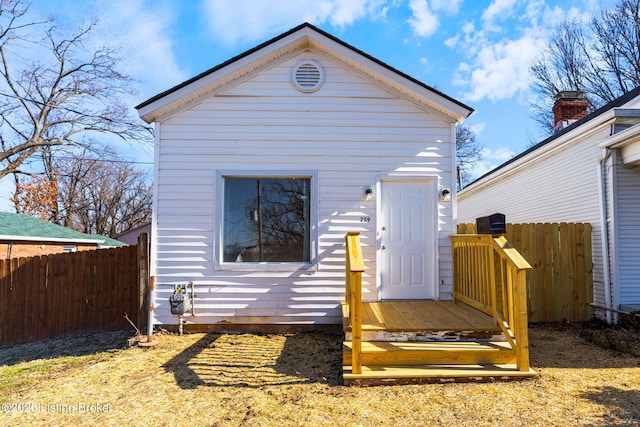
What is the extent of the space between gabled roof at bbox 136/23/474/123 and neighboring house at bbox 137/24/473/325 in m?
0.02

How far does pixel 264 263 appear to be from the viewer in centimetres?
571

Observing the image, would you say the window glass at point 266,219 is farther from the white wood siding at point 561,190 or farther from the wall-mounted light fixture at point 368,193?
the white wood siding at point 561,190

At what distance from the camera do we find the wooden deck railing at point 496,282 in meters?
3.83

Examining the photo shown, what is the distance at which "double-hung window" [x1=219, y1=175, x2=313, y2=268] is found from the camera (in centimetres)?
577

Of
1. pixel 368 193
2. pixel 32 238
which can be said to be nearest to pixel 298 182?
pixel 368 193

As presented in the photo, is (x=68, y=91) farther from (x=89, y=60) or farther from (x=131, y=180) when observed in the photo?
(x=131, y=180)

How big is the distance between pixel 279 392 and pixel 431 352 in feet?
5.51

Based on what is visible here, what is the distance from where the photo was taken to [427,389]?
3.56m

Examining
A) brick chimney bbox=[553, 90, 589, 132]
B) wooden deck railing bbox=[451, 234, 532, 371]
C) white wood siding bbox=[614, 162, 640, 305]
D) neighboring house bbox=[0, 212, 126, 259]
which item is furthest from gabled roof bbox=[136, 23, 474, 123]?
neighboring house bbox=[0, 212, 126, 259]

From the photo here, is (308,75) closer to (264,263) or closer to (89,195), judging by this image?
(264,263)

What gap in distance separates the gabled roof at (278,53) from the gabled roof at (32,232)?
9597mm

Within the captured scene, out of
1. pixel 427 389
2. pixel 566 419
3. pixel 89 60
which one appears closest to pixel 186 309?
pixel 427 389

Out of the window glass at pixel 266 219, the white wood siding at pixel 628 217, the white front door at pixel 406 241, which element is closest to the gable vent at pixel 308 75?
the window glass at pixel 266 219

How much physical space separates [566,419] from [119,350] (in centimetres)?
539
